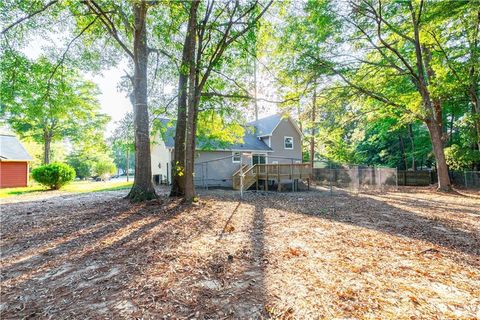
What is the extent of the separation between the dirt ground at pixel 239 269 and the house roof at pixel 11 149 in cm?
1750

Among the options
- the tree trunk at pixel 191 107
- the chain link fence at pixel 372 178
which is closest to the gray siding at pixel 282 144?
the chain link fence at pixel 372 178

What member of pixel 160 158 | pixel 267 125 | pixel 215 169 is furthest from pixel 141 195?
pixel 267 125

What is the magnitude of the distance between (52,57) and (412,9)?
1457 cm

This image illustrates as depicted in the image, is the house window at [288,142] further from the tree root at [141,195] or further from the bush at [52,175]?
the bush at [52,175]

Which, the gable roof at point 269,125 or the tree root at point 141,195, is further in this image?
the gable roof at point 269,125

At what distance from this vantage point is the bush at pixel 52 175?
14078 mm

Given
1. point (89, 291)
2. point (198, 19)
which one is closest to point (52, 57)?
point (198, 19)

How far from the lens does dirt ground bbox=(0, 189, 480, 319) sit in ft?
7.16

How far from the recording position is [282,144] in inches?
854

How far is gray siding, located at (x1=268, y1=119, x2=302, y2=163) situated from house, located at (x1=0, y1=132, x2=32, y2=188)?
63.3ft

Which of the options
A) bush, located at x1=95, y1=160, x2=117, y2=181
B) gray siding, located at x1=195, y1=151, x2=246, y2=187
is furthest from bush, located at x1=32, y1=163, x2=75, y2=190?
bush, located at x1=95, y1=160, x2=117, y2=181

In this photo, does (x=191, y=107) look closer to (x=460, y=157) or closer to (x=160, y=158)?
(x=160, y=158)

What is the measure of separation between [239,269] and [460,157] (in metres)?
19.2

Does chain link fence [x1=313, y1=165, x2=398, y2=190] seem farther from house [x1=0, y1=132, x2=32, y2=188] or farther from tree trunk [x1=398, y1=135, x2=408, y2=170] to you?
house [x1=0, y1=132, x2=32, y2=188]
